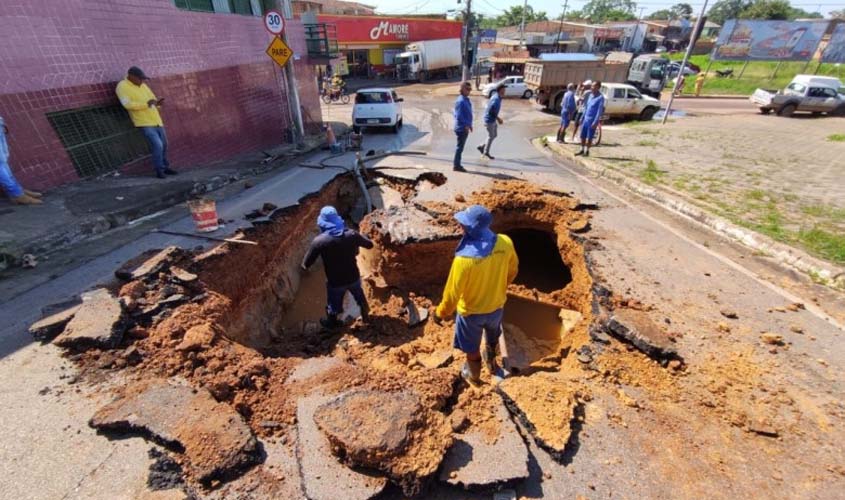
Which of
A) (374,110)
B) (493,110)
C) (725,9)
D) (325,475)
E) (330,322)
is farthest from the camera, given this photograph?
(725,9)

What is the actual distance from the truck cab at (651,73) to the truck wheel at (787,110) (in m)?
6.49

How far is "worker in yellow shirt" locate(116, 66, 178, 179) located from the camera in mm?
6949

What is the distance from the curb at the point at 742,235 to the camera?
4.85 m

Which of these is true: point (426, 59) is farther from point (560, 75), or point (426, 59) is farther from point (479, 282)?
point (479, 282)

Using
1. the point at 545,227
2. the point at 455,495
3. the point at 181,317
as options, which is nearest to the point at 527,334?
the point at 545,227

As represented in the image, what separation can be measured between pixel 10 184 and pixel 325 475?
6.84m

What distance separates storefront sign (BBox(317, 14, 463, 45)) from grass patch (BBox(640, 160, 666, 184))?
2689cm

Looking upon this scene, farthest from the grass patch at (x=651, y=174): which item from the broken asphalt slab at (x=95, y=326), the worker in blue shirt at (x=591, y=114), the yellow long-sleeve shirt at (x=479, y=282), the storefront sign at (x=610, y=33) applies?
the storefront sign at (x=610, y=33)

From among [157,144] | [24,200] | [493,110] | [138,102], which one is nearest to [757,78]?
[493,110]

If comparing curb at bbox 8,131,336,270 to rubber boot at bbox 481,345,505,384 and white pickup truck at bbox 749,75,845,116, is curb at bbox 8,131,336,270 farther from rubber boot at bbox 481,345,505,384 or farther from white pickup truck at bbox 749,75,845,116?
white pickup truck at bbox 749,75,845,116

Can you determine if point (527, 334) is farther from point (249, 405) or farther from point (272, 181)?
point (272, 181)

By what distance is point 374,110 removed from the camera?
48.2 feet

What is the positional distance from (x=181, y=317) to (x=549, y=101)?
22097mm

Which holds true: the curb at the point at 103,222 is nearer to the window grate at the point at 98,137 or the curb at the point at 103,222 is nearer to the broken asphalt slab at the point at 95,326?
the window grate at the point at 98,137
